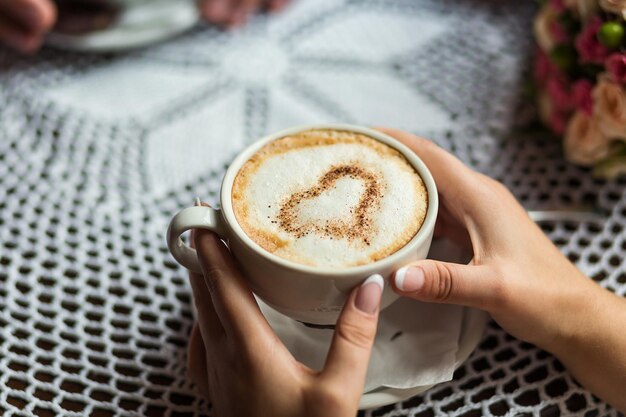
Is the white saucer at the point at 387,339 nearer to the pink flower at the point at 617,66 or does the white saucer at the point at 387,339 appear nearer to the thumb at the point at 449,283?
the thumb at the point at 449,283

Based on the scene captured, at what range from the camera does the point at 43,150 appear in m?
0.83

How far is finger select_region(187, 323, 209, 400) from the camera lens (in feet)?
1.92

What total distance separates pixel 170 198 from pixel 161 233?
0.06 m

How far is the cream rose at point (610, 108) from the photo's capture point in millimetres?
674

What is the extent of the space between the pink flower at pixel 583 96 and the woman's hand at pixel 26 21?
0.72m

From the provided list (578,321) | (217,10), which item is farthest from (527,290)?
(217,10)

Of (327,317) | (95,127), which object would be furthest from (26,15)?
(327,317)

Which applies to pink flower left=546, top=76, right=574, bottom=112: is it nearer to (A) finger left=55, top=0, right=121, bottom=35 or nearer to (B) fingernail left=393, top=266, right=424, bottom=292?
(B) fingernail left=393, top=266, right=424, bottom=292

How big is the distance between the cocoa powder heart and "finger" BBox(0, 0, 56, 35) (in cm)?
56

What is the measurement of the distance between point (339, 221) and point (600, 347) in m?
0.27

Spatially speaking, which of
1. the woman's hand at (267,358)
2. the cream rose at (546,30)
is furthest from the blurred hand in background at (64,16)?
the woman's hand at (267,358)

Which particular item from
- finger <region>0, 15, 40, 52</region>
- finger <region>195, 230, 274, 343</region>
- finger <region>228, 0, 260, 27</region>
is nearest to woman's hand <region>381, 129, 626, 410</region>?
finger <region>195, 230, 274, 343</region>

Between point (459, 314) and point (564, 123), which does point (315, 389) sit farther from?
point (564, 123)

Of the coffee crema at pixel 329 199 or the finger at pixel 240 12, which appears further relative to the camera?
the finger at pixel 240 12
